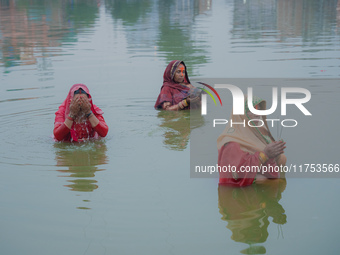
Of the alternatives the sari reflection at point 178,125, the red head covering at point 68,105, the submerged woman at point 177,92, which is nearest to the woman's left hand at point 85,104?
the red head covering at point 68,105

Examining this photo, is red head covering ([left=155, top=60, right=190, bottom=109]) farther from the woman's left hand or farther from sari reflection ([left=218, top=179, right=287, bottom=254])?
sari reflection ([left=218, top=179, right=287, bottom=254])

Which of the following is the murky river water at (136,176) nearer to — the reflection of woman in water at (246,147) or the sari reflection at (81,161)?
the sari reflection at (81,161)

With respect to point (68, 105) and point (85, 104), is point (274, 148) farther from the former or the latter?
point (68, 105)

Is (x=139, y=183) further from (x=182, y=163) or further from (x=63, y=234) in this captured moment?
(x=63, y=234)

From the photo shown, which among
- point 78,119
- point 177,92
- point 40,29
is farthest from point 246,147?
point 40,29

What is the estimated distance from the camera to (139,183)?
21.3 feet

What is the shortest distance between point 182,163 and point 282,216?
191 cm

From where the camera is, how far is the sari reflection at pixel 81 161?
657cm

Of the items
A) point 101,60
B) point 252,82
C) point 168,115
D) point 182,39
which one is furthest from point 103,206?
point 182,39

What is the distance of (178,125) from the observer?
29.8ft

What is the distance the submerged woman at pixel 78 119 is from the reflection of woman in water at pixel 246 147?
2.29 metres

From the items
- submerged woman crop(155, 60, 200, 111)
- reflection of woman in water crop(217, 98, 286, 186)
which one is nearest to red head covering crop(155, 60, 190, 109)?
submerged woman crop(155, 60, 200, 111)

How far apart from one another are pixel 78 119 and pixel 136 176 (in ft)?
4.65

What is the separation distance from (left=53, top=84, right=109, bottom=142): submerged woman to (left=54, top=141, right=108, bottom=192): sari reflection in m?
0.15
